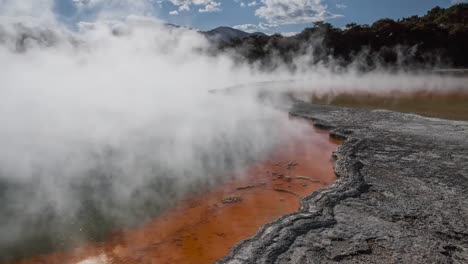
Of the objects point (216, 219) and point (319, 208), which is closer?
point (319, 208)

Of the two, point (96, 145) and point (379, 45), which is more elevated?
point (379, 45)

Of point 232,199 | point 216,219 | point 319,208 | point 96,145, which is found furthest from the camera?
point 96,145

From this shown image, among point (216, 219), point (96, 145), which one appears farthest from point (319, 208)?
point (96, 145)

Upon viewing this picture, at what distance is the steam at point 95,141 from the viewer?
3732 millimetres

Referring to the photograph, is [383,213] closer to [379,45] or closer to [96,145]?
[96,145]

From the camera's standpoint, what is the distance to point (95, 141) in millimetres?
6293

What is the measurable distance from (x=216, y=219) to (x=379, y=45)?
23.3 meters

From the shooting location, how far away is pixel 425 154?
4.62m

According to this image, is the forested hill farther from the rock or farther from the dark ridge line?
the rock

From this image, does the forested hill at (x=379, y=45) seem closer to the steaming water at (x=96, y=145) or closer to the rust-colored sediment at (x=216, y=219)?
the steaming water at (x=96, y=145)

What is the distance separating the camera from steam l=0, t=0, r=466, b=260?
373 centimetres

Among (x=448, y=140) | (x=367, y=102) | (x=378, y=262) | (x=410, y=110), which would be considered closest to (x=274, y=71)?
(x=367, y=102)

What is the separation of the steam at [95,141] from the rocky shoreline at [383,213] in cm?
149

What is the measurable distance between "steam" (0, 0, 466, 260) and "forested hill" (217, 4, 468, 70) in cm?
1254
